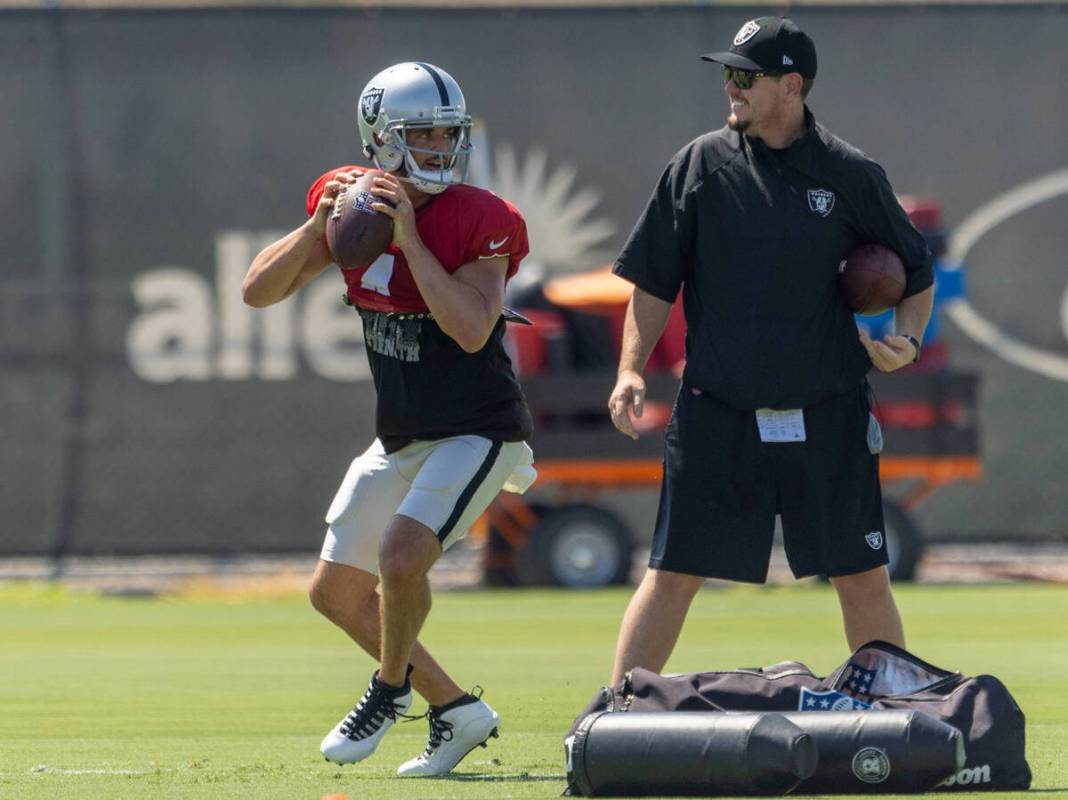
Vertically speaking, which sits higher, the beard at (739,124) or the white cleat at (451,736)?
the beard at (739,124)

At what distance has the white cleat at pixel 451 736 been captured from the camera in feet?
21.1

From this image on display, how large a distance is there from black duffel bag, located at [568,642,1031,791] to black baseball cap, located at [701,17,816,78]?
167 cm

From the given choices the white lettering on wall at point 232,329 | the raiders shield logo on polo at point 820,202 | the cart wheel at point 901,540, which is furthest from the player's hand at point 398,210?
the white lettering on wall at point 232,329

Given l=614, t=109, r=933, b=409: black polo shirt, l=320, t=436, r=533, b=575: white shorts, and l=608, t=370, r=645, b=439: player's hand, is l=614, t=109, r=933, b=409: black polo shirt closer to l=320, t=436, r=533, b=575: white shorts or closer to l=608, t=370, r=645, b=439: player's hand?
l=608, t=370, r=645, b=439: player's hand

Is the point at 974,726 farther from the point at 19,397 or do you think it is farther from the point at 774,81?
the point at 19,397

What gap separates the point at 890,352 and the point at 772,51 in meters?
0.93

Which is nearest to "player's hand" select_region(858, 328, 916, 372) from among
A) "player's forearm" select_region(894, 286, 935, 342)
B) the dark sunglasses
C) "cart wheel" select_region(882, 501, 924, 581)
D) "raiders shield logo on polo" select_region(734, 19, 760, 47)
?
"player's forearm" select_region(894, 286, 935, 342)

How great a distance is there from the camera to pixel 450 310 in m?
6.24

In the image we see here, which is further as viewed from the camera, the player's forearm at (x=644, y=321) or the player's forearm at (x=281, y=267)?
the player's forearm at (x=644, y=321)

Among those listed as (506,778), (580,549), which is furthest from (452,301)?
(580,549)

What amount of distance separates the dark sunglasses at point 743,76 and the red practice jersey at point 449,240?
743 millimetres

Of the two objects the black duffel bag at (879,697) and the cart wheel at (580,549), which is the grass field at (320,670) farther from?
the cart wheel at (580,549)

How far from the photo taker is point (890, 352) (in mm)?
6375

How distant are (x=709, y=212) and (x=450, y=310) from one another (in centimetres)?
85
